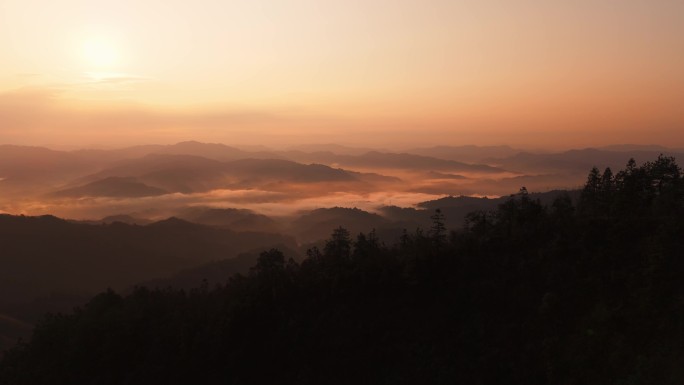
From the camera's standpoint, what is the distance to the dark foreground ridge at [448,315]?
45.4m

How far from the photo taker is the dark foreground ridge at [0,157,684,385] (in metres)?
45.4

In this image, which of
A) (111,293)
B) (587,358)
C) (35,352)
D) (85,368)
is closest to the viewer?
(587,358)

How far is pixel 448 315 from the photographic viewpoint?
185 feet

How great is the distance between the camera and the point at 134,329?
70.2 meters

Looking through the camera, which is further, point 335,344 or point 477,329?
point 335,344

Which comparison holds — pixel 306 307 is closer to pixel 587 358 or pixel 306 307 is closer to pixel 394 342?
pixel 394 342

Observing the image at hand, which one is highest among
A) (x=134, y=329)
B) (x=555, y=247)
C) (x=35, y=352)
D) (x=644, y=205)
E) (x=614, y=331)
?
(x=644, y=205)

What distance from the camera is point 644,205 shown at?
2562 inches

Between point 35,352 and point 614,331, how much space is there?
3097 inches

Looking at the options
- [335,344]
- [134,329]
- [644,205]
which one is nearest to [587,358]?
[335,344]

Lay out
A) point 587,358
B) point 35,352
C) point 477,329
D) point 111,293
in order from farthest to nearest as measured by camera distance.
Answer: point 111,293 → point 35,352 → point 477,329 → point 587,358

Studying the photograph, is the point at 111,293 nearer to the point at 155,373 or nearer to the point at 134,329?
the point at 134,329

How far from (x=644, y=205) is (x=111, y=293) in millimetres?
81331

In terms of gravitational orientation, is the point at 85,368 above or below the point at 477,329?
below
